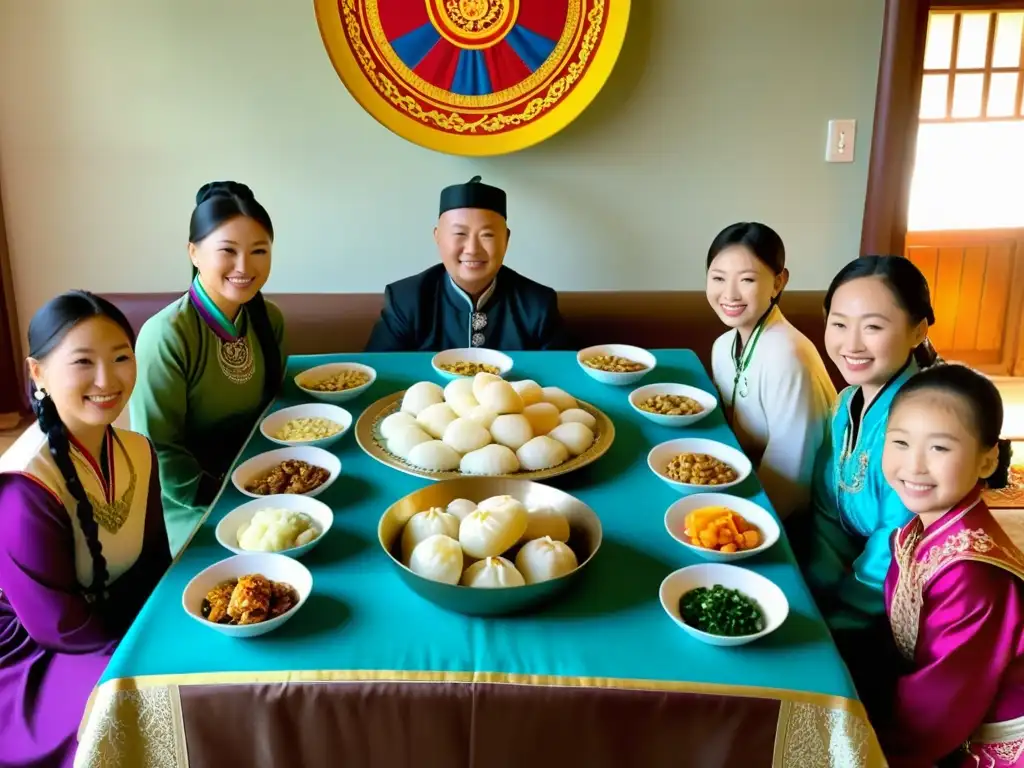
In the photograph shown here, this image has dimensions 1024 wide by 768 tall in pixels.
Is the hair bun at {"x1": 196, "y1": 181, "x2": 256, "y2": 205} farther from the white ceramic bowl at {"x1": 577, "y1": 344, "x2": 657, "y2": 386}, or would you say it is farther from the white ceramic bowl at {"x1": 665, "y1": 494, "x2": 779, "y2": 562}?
the white ceramic bowl at {"x1": 665, "y1": 494, "x2": 779, "y2": 562}

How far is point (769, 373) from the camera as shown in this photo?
71.2 inches

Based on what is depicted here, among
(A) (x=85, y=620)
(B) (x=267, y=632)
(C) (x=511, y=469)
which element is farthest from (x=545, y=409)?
(A) (x=85, y=620)

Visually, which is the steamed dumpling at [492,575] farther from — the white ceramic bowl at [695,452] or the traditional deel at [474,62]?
the traditional deel at [474,62]

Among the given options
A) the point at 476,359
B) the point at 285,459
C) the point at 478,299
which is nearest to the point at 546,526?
the point at 285,459

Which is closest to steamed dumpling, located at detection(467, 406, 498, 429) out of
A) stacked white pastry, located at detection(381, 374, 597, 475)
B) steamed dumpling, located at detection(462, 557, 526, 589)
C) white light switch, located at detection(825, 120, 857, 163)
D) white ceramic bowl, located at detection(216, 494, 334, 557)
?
stacked white pastry, located at detection(381, 374, 597, 475)

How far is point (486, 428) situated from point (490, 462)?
113mm

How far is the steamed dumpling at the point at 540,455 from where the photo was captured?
153cm

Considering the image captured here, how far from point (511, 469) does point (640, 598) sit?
1.33ft

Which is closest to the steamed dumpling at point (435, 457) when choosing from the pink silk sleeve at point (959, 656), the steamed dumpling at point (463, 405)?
the steamed dumpling at point (463, 405)

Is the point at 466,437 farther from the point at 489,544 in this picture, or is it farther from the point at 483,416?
the point at 489,544

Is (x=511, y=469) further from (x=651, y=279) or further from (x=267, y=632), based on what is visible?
(x=651, y=279)

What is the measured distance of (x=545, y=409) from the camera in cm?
167

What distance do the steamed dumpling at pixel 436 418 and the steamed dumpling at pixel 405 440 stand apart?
0.02m

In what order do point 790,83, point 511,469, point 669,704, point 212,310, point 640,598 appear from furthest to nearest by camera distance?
point 790,83
point 212,310
point 511,469
point 640,598
point 669,704
